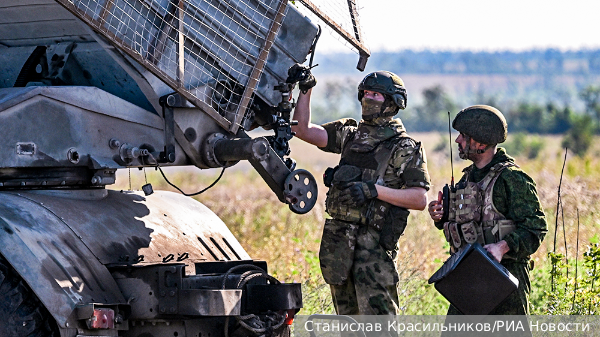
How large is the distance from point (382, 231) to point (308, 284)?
2110 millimetres

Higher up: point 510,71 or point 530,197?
point 510,71

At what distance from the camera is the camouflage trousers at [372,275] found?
646 centimetres

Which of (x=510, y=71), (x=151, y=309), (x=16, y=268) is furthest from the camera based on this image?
(x=510, y=71)

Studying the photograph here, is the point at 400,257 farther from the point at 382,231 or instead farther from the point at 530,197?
the point at 530,197

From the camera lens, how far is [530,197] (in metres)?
5.90

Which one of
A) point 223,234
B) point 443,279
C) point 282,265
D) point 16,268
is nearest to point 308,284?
point 282,265

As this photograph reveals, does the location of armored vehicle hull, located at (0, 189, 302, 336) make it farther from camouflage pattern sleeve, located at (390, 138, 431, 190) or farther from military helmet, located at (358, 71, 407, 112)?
military helmet, located at (358, 71, 407, 112)

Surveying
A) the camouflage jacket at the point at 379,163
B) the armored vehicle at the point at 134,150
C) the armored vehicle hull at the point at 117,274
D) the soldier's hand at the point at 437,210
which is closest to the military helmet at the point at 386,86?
the camouflage jacket at the point at 379,163

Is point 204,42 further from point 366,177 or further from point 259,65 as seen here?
point 366,177

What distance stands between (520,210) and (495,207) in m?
0.17

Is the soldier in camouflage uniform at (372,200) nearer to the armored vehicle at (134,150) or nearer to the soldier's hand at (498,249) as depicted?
the armored vehicle at (134,150)

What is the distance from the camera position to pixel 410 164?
650 cm

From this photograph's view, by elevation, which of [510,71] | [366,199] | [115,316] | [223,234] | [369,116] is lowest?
[115,316]

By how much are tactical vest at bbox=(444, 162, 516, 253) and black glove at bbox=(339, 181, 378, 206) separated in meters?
0.52
